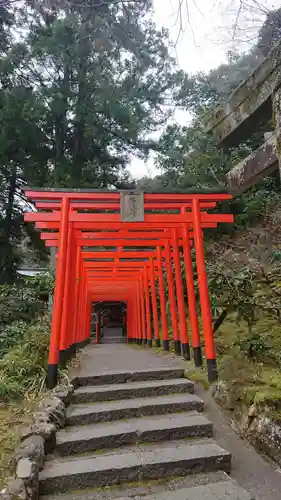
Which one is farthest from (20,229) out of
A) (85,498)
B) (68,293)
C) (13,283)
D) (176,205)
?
(85,498)

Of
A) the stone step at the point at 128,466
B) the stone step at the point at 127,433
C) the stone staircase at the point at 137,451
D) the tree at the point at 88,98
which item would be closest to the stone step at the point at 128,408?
the stone staircase at the point at 137,451

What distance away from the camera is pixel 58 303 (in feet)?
15.9

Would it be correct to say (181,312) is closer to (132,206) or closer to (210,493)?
(132,206)

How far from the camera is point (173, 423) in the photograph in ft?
11.6

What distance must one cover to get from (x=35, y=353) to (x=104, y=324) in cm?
2120

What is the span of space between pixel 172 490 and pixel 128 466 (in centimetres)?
40

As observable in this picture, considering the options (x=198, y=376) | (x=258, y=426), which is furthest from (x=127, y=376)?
(x=258, y=426)

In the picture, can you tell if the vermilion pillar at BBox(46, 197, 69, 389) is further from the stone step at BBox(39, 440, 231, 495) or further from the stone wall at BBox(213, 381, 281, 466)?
the stone wall at BBox(213, 381, 281, 466)

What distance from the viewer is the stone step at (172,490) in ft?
8.52

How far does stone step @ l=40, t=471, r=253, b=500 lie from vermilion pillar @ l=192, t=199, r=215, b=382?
1.84 m

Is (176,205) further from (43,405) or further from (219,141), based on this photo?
(43,405)

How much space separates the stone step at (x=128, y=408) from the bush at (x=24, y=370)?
3.06ft

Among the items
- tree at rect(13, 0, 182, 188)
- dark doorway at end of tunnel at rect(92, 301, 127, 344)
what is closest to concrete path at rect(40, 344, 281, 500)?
tree at rect(13, 0, 182, 188)

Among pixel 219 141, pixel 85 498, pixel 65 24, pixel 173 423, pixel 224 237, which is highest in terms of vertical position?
pixel 65 24
